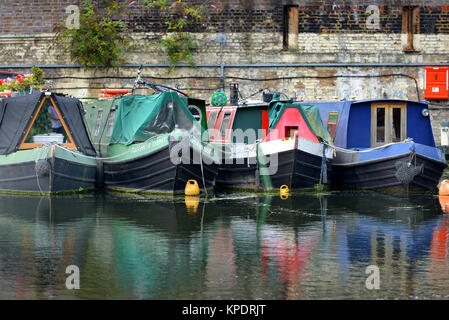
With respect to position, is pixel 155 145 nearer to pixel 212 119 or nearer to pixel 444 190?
pixel 212 119

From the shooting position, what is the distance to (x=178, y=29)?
968 inches

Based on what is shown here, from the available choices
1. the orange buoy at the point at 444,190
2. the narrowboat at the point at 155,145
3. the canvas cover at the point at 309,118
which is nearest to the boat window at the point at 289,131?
the canvas cover at the point at 309,118

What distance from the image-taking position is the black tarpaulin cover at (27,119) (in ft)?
51.4

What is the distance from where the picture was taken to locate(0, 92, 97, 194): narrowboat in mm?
14992

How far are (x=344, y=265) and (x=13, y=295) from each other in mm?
3530

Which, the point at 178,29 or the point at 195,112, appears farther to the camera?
the point at 178,29

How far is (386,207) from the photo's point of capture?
550 inches

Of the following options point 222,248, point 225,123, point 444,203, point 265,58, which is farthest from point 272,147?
point 265,58

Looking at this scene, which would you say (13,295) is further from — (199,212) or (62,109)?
(62,109)

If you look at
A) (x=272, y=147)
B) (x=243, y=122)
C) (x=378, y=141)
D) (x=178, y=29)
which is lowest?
(x=272, y=147)

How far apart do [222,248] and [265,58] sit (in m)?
15.6

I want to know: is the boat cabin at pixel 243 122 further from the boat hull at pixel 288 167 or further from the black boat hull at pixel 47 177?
the black boat hull at pixel 47 177

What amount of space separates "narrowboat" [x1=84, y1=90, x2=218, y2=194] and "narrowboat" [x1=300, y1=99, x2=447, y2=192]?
10.1 ft

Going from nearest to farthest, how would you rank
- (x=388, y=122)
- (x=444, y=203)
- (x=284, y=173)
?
(x=444, y=203)
(x=284, y=173)
(x=388, y=122)
